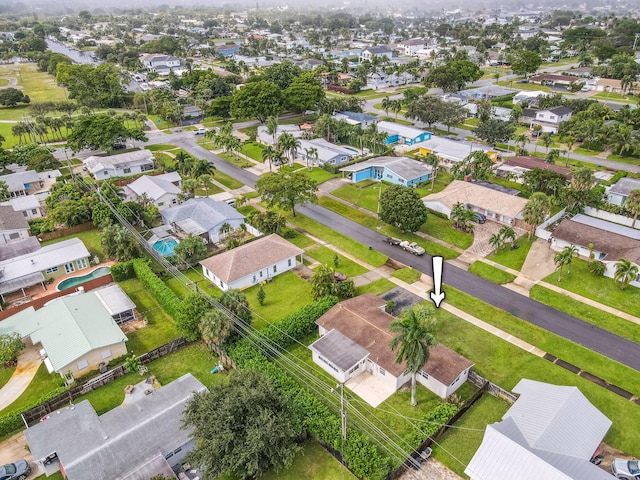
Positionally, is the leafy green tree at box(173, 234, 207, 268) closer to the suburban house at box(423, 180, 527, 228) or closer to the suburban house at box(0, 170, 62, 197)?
the suburban house at box(423, 180, 527, 228)

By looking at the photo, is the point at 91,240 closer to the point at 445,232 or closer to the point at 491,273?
the point at 445,232

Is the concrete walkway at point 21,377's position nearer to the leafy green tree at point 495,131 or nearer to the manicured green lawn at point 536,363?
the manicured green lawn at point 536,363

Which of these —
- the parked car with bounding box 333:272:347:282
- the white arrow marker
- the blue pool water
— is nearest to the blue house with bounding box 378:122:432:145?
the parked car with bounding box 333:272:347:282

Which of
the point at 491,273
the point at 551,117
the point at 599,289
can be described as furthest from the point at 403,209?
the point at 551,117

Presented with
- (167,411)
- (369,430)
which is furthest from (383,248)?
(167,411)

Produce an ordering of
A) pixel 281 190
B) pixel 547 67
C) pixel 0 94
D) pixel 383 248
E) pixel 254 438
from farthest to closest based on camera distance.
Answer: pixel 547 67 → pixel 0 94 → pixel 281 190 → pixel 383 248 → pixel 254 438

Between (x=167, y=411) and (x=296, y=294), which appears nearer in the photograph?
(x=167, y=411)

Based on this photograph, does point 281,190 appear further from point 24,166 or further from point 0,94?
point 0,94

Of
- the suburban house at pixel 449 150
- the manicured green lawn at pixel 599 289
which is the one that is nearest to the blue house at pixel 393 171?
the suburban house at pixel 449 150
